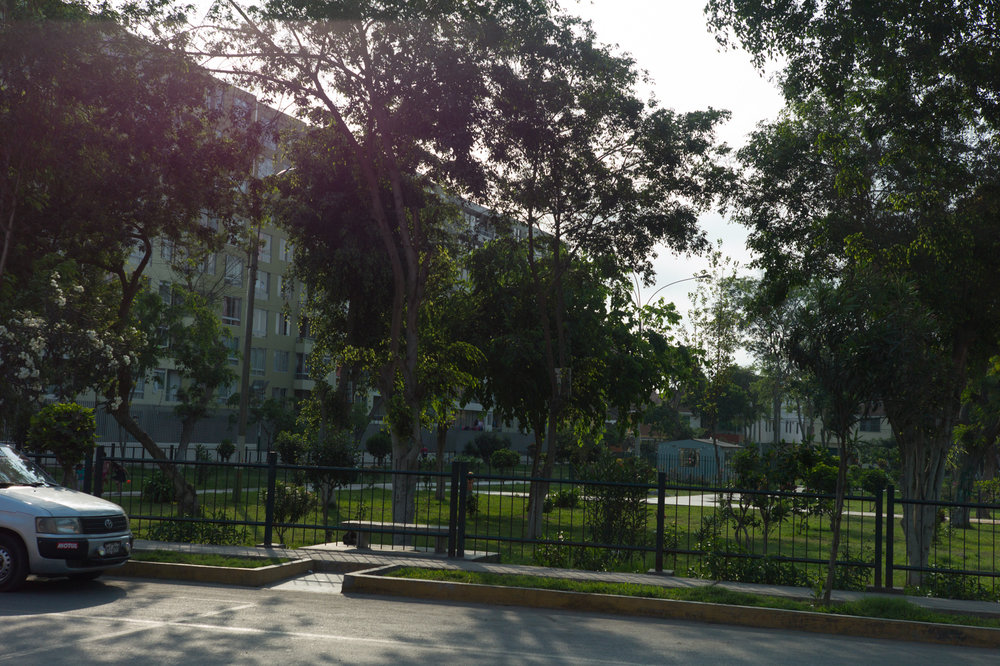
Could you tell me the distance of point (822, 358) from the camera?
1106 centimetres

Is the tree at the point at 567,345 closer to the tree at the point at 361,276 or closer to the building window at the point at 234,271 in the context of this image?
the tree at the point at 361,276

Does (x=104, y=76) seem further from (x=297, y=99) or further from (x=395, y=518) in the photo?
(x=395, y=518)

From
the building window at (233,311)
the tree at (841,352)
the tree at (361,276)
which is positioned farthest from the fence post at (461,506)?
the building window at (233,311)

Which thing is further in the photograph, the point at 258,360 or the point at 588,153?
the point at 258,360

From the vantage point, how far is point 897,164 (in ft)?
57.0

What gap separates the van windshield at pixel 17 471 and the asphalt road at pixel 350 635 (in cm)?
119

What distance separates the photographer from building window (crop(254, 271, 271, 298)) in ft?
207

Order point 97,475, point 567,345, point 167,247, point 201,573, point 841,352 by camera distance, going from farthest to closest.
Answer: point 167,247
point 567,345
point 97,475
point 201,573
point 841,352

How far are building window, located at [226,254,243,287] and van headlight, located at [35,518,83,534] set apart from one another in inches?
1799

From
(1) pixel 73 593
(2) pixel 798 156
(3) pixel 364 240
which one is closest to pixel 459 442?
(3) pixel 364 240

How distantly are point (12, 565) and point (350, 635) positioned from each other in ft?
13.9

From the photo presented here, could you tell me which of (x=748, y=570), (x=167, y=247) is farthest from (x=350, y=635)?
(x=167, y=247)

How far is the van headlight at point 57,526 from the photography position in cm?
1037

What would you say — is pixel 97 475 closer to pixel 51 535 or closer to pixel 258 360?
pixel 51 535
